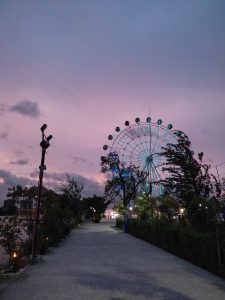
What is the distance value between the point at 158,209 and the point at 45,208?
12.3 metres

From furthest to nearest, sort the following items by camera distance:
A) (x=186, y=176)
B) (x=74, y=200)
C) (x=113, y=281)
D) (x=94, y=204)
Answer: (x=94, y=204), (x=74, y=200), (x=186, y=176), (x=113, y=281)

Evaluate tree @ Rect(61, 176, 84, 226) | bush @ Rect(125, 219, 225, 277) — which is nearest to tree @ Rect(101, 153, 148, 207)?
tree @ Rect(61, 176, 84, 226)

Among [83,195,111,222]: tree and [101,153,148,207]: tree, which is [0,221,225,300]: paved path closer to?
[101,153,148,207]: tree

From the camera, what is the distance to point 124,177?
52.5 m

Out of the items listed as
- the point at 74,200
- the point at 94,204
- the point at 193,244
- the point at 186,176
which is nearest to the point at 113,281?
the point at 193,244

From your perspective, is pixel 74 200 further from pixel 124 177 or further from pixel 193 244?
pixel 193 244

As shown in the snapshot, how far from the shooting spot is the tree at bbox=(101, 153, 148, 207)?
5172 centimetres

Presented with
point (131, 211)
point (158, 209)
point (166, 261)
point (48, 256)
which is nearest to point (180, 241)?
point (166, 261)

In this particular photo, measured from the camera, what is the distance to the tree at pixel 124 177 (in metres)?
51.7

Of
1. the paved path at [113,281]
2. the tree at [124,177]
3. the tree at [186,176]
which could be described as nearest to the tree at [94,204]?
the tree at [124,177]

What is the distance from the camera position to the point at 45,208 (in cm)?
1805

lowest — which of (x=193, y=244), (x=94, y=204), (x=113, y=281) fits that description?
(x=113, y=281)

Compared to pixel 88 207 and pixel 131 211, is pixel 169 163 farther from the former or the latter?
pixel 88 207

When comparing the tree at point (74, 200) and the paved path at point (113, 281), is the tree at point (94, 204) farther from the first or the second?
the paved path at point (113, 281)
